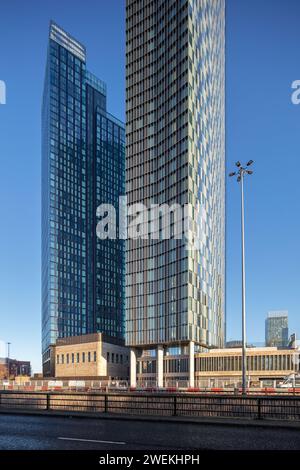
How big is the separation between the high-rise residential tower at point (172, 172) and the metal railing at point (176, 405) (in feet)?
259

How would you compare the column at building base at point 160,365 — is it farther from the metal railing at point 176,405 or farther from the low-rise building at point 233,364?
the metal railing at point 176,405

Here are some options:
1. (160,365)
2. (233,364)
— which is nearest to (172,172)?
(160,365)

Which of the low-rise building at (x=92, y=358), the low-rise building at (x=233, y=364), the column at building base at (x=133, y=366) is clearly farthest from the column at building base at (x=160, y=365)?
the low-rise building at (x=92, y=358)

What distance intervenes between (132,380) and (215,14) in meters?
92.2

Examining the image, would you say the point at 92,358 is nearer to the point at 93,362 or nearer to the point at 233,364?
the point at 93,362

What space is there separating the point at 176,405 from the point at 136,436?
241 inches

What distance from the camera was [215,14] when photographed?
13862cm

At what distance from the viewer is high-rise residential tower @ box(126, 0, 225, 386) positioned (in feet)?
357

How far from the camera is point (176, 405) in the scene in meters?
23.0

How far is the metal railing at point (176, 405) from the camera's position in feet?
69.5

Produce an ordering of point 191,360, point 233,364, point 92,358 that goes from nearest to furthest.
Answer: point 191,360, point 233,364, point 92,358
